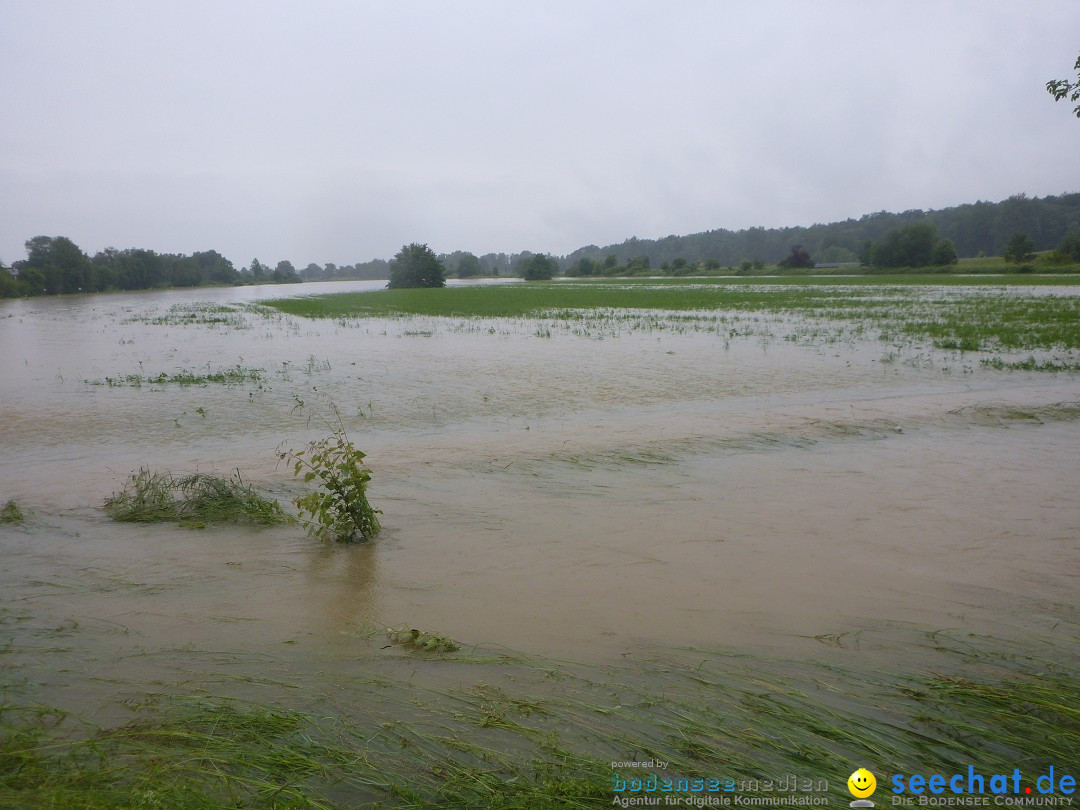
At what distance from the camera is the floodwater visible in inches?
151

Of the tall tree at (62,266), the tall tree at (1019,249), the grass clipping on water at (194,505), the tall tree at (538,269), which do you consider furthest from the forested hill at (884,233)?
the grass clipping on water at (194,505)

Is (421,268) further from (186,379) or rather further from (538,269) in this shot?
(186,379)

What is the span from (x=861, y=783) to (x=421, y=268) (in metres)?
79.7

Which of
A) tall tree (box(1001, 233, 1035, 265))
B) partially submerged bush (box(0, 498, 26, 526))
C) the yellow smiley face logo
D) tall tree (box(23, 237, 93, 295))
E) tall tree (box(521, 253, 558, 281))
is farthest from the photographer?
tall tree (box(521, 253, 558, 281))

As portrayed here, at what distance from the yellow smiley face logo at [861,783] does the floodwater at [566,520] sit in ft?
3.40

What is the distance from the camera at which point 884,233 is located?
11650 centimetres

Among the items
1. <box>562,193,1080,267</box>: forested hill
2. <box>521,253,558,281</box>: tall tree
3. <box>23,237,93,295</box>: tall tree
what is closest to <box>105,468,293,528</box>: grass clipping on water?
<box>23,237,93,295</box>: tall tree

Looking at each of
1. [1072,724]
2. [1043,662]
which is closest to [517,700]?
[1072,724]

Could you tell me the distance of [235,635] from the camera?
149 inches

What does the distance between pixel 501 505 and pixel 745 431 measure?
3884mm

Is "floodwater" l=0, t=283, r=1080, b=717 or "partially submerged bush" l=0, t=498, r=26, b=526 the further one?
"partially submerged bush" l=0, t=498, r=26, b=526

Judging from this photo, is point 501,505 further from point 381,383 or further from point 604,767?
point 381,383

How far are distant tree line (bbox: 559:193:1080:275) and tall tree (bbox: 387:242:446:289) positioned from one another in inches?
1601

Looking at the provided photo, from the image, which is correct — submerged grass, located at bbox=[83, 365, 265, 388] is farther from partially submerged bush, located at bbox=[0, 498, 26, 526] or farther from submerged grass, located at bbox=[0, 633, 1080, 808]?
submerged grass, located at bbox=[0, 633, 1080, 808]
